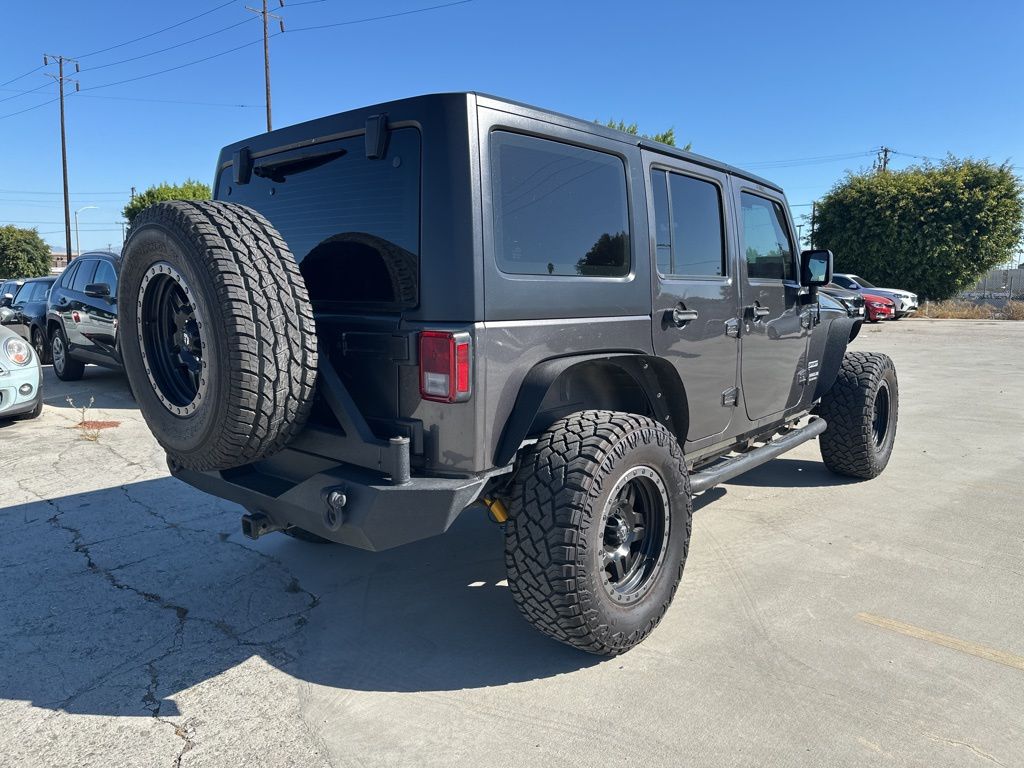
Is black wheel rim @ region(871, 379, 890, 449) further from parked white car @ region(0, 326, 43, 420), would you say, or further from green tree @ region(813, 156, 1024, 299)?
green tree @ region(813, 156, 1024, 299)

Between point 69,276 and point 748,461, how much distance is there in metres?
9.36

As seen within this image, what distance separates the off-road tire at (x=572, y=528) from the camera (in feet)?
8.59

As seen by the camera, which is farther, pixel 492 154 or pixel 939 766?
pixel 492 154

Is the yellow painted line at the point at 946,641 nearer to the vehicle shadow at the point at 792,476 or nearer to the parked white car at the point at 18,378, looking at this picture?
the vehicle shadow at the point at 792,476

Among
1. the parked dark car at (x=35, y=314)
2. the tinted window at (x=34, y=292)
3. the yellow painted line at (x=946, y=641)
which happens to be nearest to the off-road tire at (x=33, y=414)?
the parked dark car at (x=35, y=314)

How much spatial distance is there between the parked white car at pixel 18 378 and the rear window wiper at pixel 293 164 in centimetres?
545

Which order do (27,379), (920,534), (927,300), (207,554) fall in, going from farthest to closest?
(927,300) → (27,379) → (920,534) → (207,554)

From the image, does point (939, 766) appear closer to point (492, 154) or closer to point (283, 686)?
point (283, 686)

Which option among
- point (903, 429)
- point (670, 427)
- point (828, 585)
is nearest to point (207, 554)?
point (670, 427)

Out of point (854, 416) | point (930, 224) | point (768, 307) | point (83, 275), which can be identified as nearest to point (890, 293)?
point (930, 224)

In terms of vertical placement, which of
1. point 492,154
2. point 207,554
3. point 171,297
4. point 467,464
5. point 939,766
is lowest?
point 939,766

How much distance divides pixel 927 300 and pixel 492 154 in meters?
29.8

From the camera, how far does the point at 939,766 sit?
2.27 m

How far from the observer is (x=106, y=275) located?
8.80 meters
